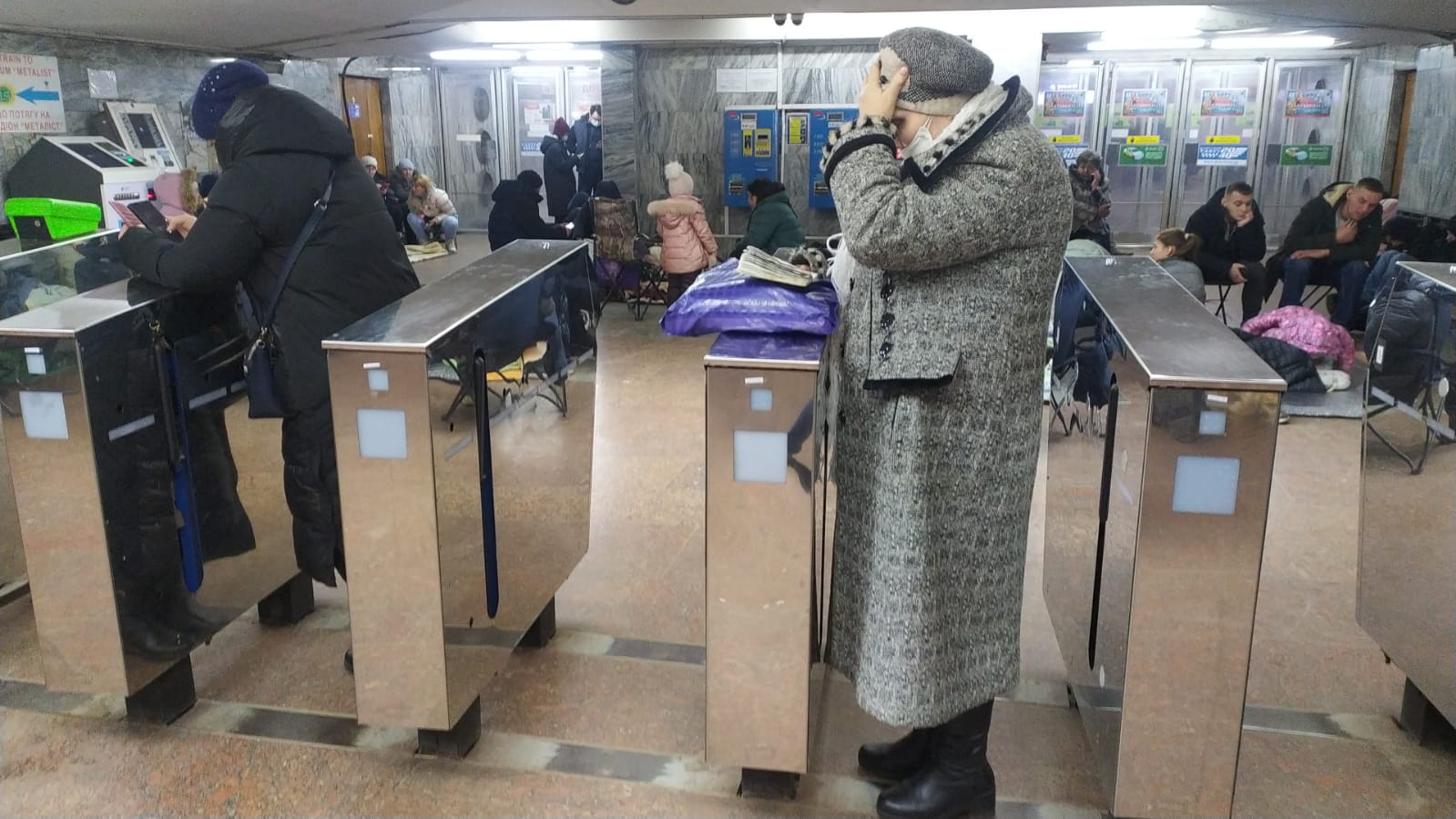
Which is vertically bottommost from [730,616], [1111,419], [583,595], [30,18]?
[583,595]

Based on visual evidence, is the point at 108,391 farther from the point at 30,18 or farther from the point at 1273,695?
the point at 30,18

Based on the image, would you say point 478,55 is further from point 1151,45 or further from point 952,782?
point 952,782

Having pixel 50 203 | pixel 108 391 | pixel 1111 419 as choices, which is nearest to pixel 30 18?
pixel 50 203

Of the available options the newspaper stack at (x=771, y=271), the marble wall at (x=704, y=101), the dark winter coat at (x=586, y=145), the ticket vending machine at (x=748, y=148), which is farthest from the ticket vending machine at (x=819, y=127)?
the newspaper stack at (x=771, y=271)

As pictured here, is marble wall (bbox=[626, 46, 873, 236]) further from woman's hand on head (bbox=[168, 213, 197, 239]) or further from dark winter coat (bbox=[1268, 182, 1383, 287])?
woman's hand on head (bbox=[168, 213, 197, 239])

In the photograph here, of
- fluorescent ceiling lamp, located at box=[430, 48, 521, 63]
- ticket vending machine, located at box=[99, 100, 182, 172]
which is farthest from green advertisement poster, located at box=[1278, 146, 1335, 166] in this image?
ticket vending machine, located at box=[99, 100, 182, 172]

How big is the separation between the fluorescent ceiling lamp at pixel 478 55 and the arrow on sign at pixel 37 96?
170 inches

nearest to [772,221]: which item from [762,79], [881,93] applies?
[762,79]

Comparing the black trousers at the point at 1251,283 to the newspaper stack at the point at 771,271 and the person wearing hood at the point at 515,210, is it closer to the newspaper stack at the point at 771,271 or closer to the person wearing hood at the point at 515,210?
the person wearing hood at the point at 515,210

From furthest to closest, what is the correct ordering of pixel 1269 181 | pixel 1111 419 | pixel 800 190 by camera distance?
pixel 1269 181
pixel 800 190
pixel 1111 419

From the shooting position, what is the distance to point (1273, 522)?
3.95 m

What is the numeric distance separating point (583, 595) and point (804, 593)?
4.64 ft

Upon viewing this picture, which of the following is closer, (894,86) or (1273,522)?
(894,86)

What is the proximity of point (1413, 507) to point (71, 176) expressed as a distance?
6780mm
